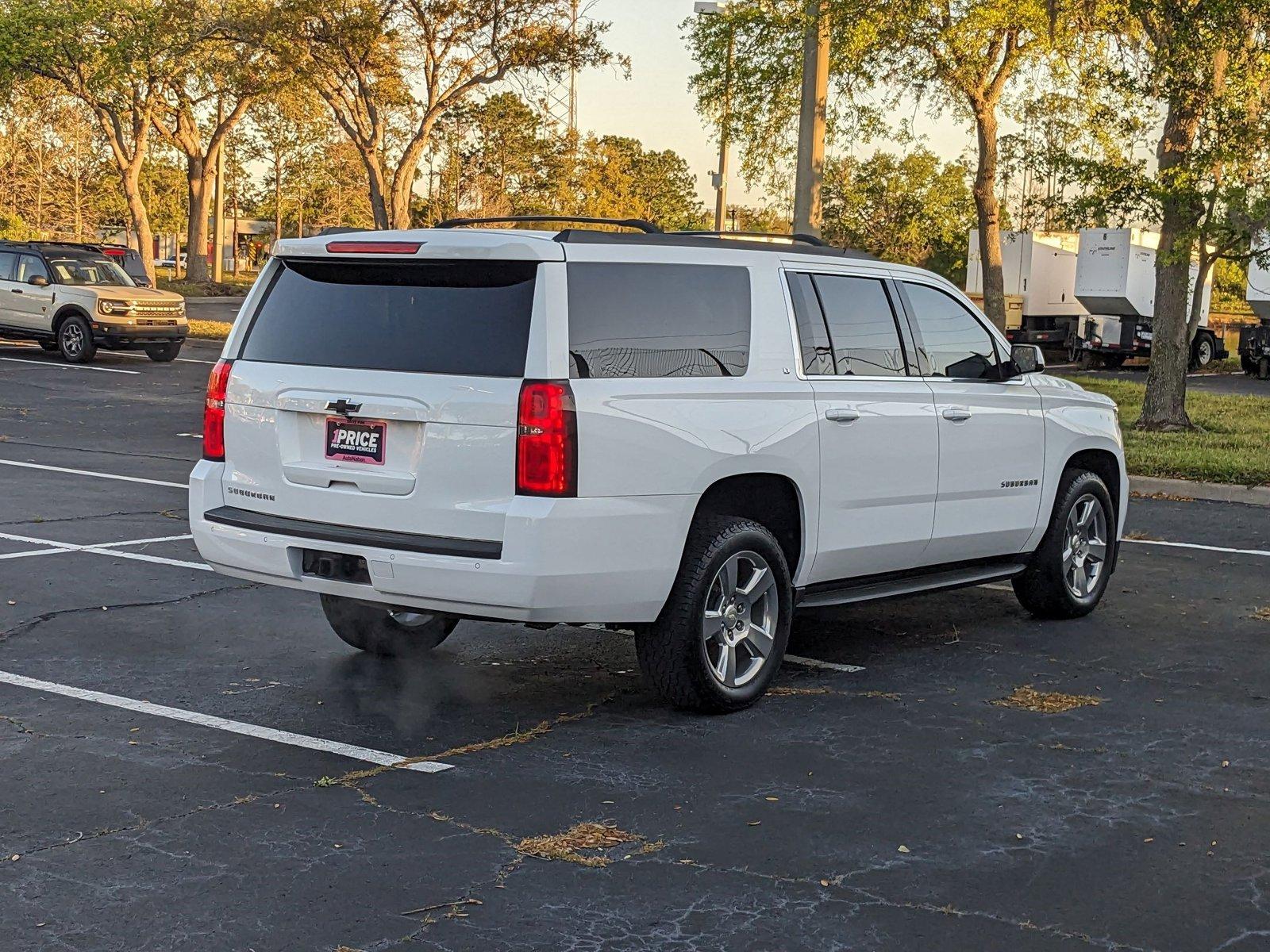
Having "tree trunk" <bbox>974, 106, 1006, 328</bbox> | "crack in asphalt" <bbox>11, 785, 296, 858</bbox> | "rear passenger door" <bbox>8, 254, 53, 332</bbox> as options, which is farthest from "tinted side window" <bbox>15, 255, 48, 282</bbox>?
"crack in asphalt" <bbox>11, 785, 296, 858</bbox>

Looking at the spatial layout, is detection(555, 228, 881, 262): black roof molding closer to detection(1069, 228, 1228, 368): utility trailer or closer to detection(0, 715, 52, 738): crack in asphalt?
detection(0, 715, 52, 738): crack in asphalt

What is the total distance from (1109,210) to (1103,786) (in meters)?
13.4

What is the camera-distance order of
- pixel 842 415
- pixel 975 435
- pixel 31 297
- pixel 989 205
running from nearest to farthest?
pixel 842 415 → pixel 975 435 → pixel 31 297 → pixel 989 205

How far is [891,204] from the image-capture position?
63.8 meters

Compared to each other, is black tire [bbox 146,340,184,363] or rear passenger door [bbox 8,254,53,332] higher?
rear passenger door [bbox 8,254,53,332]

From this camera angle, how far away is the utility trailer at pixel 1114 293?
35.1 meters

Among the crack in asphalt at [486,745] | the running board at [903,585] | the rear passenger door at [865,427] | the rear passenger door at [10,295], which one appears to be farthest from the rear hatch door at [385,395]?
the rear passenger door at [10,295]

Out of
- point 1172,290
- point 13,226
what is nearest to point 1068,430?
point 1172,290

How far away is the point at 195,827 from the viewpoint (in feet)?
16.4

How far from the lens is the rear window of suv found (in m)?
6.02

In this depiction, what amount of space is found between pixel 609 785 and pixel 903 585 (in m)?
2.45

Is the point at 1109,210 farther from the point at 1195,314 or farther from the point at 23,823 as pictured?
the point at 23,823

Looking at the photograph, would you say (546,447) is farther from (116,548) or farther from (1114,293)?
(1114,293)

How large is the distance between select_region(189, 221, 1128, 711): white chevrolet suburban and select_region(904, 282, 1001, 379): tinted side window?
0.14 m
